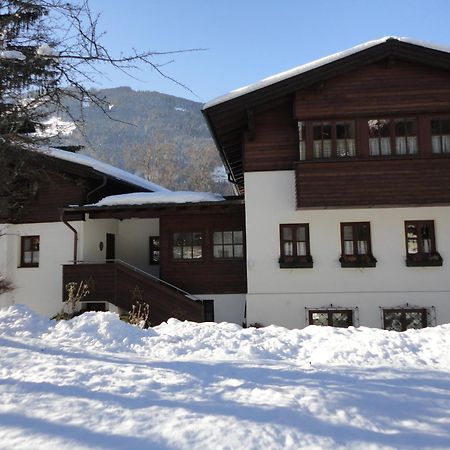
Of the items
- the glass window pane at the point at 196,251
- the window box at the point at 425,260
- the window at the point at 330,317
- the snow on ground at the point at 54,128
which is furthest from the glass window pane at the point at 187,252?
the snow on ground at the point at 54,128

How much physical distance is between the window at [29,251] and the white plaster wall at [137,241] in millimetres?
3058

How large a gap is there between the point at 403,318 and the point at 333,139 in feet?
17.6

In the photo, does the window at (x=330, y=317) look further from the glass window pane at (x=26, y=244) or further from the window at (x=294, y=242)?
the glass window pane at (x=26, y=244)

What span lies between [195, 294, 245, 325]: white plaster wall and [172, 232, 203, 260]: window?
1.40 metres

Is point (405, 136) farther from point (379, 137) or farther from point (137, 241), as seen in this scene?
point (137, 241)

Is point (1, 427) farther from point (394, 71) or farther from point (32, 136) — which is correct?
point (394, 71)

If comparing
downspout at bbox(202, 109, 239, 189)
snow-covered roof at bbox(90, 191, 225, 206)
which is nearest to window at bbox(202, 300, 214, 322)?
snow-covered roof at bbox(90, 191, 225, 206)

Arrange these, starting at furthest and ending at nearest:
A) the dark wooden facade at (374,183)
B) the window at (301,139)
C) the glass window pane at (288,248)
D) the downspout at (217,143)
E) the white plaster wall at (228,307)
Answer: the white plaster wall at (228,307) < the downspout at (217,143) < the glass window pane at (288,248) < the window at (301,139) < the dark wooden facade at (374,183)

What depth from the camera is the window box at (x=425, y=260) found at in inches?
459

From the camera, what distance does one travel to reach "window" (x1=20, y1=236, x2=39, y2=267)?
623 inches

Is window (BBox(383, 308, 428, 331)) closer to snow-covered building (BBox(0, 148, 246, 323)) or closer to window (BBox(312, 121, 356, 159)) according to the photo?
snow-covered building (BBox(0, 148, 246, 323))

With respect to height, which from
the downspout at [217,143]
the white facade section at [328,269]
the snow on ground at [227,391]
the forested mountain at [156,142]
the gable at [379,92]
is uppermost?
the forested mountain at [156,142]

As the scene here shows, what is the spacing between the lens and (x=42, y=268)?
15500 millimetres

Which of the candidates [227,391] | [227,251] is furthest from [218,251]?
[227,391]
